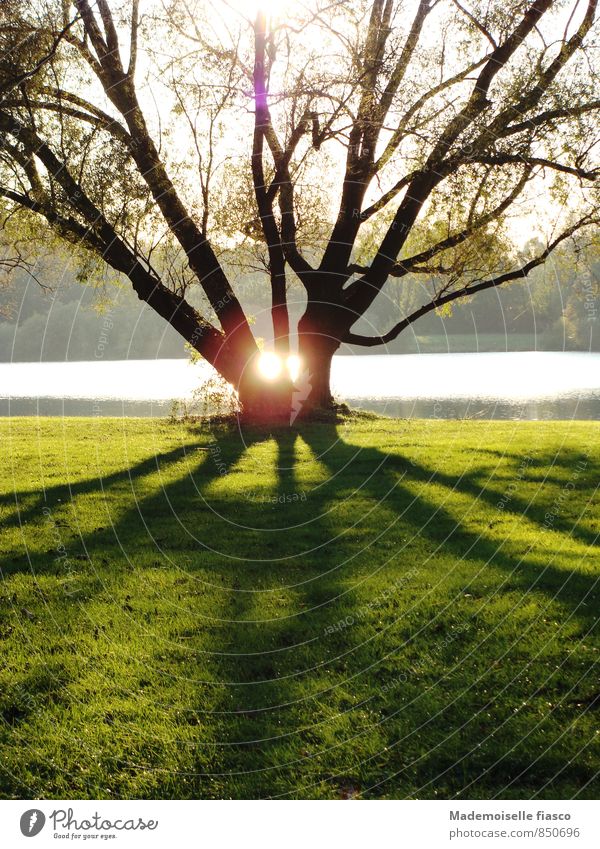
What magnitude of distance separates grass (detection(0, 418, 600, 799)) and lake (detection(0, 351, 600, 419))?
15.7 m

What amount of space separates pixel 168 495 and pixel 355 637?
7.07 metres

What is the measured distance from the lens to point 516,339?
130m

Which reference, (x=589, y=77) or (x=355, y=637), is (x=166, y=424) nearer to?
(x=589, y=77)

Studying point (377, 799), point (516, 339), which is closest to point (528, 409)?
point (377, 799)

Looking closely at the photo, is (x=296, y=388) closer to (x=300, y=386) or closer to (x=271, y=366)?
(x=300, y=386)

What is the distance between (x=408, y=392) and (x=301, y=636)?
43029mm

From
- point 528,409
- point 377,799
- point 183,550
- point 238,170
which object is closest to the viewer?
point 377,799

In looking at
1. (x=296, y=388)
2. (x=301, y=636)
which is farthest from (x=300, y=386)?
(x=301, y=636)

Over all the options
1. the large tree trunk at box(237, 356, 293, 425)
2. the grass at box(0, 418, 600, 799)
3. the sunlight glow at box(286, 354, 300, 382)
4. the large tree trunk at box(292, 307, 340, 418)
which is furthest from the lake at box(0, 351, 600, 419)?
the grass at box(0, 418, 600, 799)

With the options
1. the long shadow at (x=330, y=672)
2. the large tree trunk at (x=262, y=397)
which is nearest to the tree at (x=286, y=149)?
the large tree trunk at (x=262, y=397)

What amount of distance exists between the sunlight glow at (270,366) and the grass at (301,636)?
788 centimetres

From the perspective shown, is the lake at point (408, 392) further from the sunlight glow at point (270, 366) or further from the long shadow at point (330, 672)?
the long shadow at point (330, 672)

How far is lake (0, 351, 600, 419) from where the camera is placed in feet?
130
